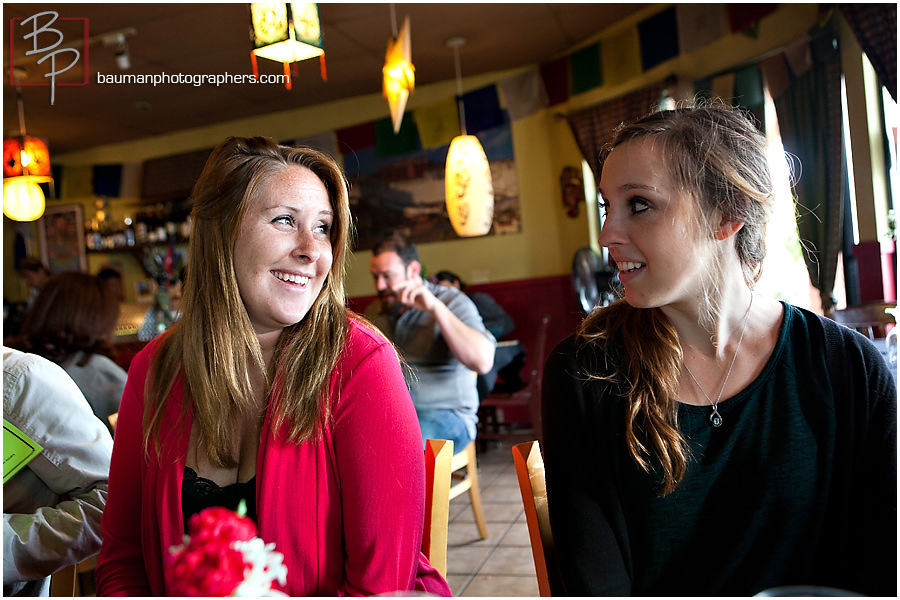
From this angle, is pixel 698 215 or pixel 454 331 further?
pixel 454 331

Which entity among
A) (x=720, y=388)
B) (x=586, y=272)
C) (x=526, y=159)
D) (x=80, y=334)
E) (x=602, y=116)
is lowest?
(x=720, y=388)

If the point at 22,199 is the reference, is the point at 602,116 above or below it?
above

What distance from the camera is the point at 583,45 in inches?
235

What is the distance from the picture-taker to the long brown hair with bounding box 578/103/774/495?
1160mm

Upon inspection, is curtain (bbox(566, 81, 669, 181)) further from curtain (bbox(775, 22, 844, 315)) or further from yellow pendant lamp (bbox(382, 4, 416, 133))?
yellow pendant lamp (bbox(382, 4, 416, 133))

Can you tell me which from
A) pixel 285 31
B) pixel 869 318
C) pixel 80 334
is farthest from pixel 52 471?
pixel 869 318

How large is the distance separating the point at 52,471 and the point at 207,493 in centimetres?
Result: 40

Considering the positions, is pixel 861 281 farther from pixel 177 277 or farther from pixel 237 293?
pixel 177 277

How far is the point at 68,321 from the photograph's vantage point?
2.39 meters

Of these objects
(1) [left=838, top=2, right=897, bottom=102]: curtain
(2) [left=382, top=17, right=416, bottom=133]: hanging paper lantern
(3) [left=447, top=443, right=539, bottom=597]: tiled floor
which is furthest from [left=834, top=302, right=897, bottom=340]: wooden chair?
(2) [left=382, top=17, right=416, bottom=133]: hanging paper lantern

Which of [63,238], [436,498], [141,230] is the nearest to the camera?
[436,498]

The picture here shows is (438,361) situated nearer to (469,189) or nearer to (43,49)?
(469,189)

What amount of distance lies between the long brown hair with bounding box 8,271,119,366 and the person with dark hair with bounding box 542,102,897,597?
74.5 inches

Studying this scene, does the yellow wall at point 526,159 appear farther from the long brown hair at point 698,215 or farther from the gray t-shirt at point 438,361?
the long brown hair at point 698,215
